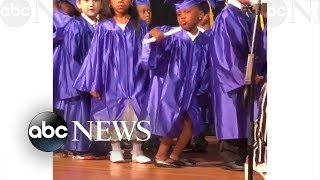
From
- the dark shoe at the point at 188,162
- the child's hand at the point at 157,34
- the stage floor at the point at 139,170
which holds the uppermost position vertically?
the child's hand at the point at 157,34

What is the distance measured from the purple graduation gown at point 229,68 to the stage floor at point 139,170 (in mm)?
68

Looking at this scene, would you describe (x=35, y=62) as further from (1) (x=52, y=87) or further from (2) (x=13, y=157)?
(2) (x=13, y=157)

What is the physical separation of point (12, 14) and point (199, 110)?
580mm

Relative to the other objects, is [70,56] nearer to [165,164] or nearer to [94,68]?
[94,68]

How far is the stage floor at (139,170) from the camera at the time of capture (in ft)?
4.33

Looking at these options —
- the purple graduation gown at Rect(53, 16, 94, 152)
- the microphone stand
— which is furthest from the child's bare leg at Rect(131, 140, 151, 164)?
the microphone stand

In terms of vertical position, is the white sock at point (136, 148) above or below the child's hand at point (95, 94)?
below

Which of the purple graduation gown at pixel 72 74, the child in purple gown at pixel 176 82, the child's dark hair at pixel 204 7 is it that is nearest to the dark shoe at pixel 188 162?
the child in purple gown at pixel 176 82

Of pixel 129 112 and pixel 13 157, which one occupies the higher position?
pixel 129 112

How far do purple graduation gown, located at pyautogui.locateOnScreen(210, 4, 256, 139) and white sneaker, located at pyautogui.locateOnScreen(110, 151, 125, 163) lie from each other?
278mm

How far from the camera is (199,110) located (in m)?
1.33

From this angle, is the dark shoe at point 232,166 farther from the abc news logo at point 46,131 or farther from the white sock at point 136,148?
the abc news logo at point 46,131

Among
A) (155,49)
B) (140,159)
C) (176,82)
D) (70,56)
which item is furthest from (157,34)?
(140,159)
